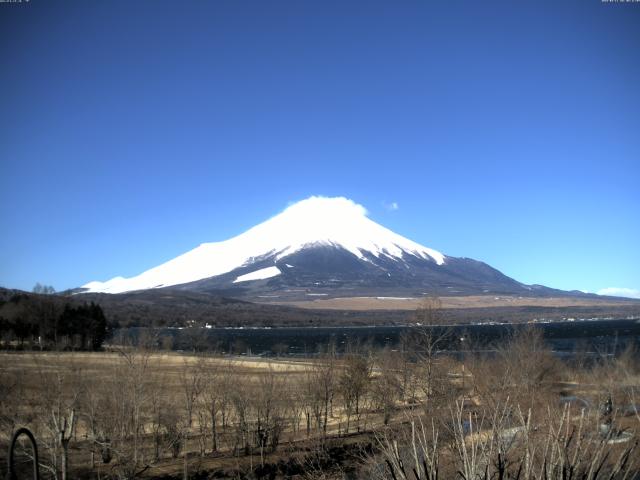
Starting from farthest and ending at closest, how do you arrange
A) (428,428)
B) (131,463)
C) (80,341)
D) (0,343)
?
(80,341), (0,343), (428,428), (131,463)

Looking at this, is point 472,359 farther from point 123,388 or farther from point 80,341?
point 80,341

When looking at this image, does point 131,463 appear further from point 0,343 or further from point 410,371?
point 0,343

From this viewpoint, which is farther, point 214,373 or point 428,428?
point 214,373

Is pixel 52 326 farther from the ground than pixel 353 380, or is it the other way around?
pixel 52 326

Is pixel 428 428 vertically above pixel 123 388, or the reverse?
pixel 123 388

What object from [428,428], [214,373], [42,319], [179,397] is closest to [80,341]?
[42,319]

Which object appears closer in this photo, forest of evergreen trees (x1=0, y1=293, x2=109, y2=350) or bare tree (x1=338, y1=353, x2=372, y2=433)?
bare tree (x1=338, y1=353, x2=372, y2=433)

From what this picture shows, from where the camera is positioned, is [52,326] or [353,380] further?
[52,326]

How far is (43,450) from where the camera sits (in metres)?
25.2

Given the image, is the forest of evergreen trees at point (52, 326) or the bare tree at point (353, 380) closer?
the bare tree at point (353, 380)

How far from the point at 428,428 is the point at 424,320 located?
7785mm

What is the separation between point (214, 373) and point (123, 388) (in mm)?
11340

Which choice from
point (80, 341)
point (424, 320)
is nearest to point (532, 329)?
point (424, 320)

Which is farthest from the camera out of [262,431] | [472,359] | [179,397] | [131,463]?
[472,359]
